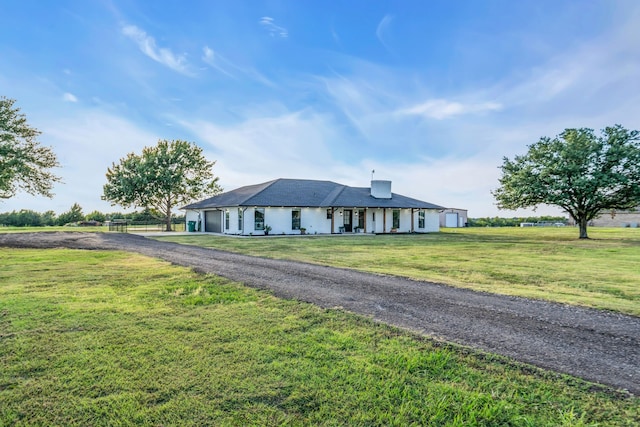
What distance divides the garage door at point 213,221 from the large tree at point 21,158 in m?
11.7

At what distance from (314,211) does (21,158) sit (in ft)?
63.2

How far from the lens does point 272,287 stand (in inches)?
254

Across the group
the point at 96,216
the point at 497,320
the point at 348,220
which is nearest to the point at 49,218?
the point at 96,216

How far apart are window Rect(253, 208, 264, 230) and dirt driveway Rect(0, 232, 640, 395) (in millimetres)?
18790

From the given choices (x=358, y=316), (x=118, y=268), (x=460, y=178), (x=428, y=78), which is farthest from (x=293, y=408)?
(x=460, y=178)

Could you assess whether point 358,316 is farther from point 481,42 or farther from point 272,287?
point 481,42

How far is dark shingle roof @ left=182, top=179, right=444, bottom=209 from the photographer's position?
27.2 metres

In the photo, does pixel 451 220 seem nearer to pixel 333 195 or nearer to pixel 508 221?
pixel 508 221

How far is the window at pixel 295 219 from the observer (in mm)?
27345

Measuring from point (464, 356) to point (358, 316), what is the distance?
156cm

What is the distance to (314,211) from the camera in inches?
1096

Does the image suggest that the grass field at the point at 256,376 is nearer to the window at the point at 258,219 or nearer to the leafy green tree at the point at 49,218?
the window at the point at 258,219

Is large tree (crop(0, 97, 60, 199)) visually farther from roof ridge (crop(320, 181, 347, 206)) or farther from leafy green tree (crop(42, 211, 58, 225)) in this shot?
leafy green tree (crop(42, 211, 58, 225))

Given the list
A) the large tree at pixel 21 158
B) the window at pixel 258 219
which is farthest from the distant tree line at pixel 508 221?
the large tree at pixel 21 158
